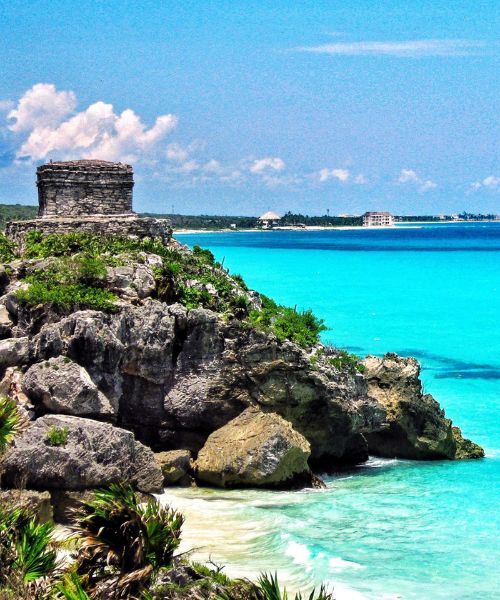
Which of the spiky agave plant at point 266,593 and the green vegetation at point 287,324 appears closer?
the spiky agave plant at point 266,593

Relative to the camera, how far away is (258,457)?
55.2 ft

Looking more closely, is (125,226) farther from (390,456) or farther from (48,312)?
(390,456)

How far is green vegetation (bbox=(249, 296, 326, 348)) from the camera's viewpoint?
18953mm

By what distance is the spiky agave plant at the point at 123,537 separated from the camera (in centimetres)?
965

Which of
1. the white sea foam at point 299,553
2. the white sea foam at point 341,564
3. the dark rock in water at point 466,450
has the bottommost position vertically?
the white sea foam at point 341,564

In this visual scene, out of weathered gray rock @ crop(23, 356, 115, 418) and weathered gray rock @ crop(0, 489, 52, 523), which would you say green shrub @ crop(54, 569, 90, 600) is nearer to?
weathered gray rock @ crop(0, 489, 52, 523)

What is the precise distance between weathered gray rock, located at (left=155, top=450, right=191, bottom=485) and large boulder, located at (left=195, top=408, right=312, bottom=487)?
0.28m

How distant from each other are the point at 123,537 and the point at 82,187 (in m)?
15.2

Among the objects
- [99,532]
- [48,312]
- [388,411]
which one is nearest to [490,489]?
[388,411]

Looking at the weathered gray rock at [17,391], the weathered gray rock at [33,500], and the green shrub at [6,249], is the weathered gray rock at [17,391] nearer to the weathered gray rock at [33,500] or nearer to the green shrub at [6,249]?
the weathered gray rock at [33,500]

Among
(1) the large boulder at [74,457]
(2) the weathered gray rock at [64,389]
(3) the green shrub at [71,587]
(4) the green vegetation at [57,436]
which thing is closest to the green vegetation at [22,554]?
(3) the green shrub at [71,587]

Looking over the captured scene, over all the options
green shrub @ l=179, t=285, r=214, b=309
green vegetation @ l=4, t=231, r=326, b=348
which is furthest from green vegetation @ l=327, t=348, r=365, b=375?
green shrub @ l=179, t=285, r=214, b=309

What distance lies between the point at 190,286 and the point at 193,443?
11.8 feet

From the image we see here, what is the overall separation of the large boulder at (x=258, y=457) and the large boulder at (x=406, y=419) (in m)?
3.91
